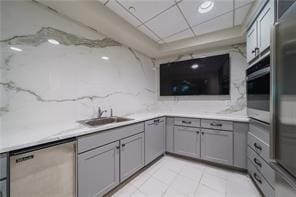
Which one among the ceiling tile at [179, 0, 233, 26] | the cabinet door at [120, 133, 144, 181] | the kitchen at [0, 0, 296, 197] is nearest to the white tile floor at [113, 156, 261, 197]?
the kitchen at [0, 0, 296, 197]

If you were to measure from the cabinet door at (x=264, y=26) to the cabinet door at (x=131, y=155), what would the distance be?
1961 millimetres

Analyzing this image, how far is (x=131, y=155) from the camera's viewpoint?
192 cm

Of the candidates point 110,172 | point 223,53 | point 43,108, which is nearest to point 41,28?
point 43,108

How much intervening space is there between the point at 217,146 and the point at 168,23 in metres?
2.22

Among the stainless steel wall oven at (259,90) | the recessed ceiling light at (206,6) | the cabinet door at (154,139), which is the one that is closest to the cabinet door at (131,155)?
the cabinet door at (154,139)

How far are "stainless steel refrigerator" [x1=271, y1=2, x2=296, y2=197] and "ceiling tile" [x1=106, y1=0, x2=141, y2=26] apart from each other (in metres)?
1.68

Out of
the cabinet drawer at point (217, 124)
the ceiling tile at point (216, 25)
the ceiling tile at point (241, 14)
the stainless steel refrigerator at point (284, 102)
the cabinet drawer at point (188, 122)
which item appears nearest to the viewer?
the stainless steel refrigerator at point (284, 102)

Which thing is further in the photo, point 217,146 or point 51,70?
point 217,146

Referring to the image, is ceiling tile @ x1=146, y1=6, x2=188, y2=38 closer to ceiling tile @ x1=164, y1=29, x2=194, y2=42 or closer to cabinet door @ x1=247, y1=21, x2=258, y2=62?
ceiling tile @ x1=164, y1=29, x2=194, y2=42

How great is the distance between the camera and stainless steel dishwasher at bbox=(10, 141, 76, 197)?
953mm

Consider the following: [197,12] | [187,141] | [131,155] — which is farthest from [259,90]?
[131,155]

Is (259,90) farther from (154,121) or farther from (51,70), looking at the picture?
(51,70)

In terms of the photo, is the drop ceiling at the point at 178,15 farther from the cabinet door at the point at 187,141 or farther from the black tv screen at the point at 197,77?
the cabinet door at the point at 187,141

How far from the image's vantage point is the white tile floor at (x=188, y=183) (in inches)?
66.4
